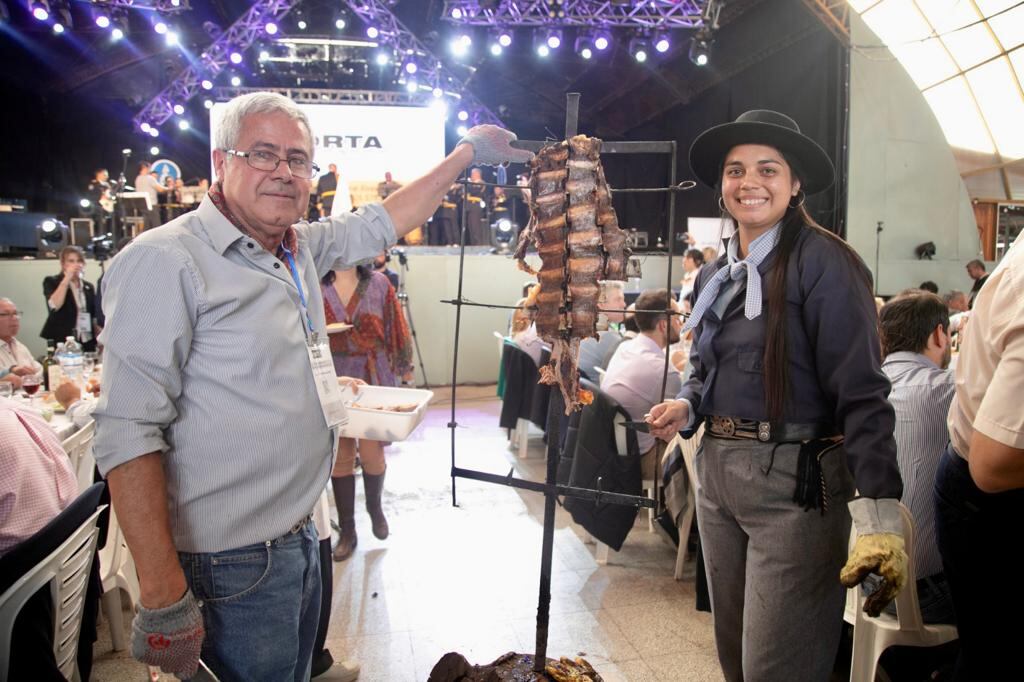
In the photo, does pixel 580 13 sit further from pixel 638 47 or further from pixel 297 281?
pixel 297 281

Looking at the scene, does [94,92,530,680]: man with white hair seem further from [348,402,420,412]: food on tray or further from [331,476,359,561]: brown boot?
[331,476,359,561]: brown boot

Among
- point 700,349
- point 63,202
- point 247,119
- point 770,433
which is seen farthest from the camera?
point 63,202

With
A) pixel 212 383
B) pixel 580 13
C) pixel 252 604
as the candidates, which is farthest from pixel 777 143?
pixel 580 13

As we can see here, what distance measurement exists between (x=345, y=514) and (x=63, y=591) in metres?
2.06

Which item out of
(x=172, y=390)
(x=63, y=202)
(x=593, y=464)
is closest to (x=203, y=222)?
(x=172, y=390)

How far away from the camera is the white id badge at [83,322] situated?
6636 millimetres

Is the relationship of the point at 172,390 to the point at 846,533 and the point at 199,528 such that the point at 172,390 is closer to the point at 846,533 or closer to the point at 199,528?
the point at 199,528

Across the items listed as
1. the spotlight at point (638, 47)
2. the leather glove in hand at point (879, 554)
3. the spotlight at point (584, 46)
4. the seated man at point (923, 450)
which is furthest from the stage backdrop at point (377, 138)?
the leather glove in hand at point (879, 554)

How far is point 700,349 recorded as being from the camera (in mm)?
1710

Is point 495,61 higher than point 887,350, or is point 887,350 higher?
point 495,61

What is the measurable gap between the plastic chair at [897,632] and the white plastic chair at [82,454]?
2.55m

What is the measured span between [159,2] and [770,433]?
1141cm

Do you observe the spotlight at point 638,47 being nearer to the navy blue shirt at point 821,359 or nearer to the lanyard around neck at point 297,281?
the navy blue shirt at point 821,359

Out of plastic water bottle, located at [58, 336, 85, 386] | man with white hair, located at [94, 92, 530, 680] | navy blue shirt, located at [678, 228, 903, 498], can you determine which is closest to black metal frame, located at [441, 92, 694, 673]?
navy blue shirt, located at [678, 228, 903, 498]
